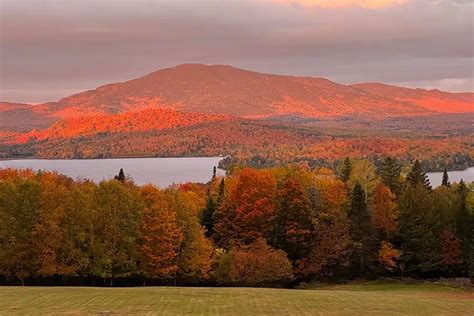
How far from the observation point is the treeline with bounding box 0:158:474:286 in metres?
54.6

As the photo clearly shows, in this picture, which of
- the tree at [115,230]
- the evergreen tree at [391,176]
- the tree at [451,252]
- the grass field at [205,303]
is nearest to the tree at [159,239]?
the tree at [115,230]

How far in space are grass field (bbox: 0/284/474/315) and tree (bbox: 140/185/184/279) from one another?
52.2ft

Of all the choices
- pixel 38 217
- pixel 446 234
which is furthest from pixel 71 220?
pixel 446 234

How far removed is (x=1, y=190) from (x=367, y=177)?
47865 millimetres

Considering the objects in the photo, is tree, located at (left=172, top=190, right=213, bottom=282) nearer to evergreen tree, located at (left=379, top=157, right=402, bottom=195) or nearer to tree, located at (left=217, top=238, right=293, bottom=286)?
tree, located at (left=217, top=238, right=293, bottom=286)

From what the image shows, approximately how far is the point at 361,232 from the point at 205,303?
1278 inches

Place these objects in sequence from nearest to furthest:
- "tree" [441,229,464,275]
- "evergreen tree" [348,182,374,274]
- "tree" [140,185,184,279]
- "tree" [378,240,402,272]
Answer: "tree" [140,185,184,279] < "tree" [441,229,464,275] < "tree" [378,240,402,272] < "evergreen tree" [348,182,374,274]

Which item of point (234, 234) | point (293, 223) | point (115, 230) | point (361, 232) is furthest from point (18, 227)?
point (361, 232)

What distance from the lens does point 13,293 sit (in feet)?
125

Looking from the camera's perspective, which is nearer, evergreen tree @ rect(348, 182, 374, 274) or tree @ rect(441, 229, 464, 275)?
tree @ rect(441, 229, 464, 275)

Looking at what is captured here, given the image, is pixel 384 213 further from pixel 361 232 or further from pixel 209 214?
pixel 209 214

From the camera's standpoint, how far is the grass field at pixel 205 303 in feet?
102

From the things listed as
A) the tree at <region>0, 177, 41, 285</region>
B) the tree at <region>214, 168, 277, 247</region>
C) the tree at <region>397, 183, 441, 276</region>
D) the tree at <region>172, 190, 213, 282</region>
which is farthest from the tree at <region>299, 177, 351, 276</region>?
the tree at <region>0, 177, 41, 285</region>

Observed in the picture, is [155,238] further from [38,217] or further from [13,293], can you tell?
[13,293]
